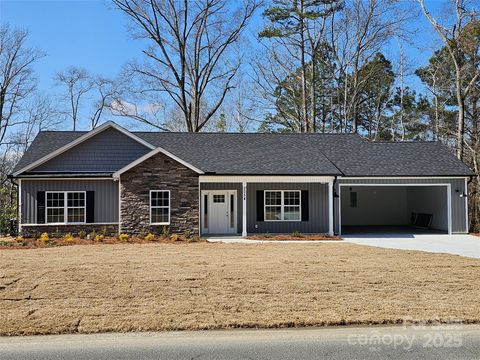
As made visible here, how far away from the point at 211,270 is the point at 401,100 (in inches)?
1327

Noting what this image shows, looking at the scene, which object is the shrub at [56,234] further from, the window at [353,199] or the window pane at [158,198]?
the window at [353,199]

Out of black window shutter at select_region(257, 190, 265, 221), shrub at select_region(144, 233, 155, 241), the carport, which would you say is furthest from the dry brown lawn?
the carport

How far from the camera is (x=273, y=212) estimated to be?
2012 centimetres

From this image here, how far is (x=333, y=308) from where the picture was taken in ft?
24.4

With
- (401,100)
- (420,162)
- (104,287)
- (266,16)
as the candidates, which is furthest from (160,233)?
(401,100)

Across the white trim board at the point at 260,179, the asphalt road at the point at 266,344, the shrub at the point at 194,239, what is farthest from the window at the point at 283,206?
the asphalt road at the point at 266,344

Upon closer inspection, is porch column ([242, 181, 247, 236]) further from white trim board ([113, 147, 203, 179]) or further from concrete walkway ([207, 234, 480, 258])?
white trim board ([113, 147, 203, 179])

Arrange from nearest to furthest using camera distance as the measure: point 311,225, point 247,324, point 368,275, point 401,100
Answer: point 247,324 → point 368,275 → point 311,225 → point 401,100

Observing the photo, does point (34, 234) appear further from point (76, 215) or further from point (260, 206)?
point (260, 206)

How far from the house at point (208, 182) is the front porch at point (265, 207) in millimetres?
45

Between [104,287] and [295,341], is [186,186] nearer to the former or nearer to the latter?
[104,287]

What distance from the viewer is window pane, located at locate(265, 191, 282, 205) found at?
66.1 ft

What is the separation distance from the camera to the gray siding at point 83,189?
18.7m

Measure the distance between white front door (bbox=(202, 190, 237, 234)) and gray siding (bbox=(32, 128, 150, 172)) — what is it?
3.76 meters
